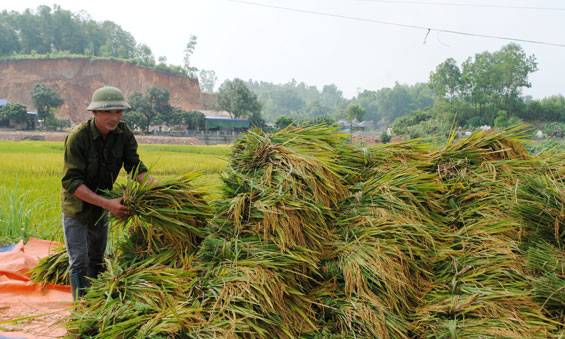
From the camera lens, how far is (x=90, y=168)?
249 cm

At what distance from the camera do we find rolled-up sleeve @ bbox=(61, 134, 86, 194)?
7.67 ft

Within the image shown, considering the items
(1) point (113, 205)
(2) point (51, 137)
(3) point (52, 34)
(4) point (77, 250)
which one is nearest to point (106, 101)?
(1) point (113, 205)

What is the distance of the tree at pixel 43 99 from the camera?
43588 mm

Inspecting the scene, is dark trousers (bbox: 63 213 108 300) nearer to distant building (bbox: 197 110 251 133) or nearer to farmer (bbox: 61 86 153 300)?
farmer (bbox: 61 86 153 300)

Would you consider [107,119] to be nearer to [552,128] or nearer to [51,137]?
[51,137]

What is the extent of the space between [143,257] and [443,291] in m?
1.79

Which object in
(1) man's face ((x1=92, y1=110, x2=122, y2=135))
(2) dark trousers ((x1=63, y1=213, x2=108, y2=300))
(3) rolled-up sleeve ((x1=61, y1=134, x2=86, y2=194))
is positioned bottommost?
(2) dark trousers ((x1=63, y1=213, x2=108, y2=300))

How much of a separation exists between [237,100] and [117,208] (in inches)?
2042

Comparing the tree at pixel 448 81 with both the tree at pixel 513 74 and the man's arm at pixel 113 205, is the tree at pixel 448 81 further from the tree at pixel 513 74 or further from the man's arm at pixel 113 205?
the man's arm at pixel 113 205

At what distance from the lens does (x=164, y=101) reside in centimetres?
4597

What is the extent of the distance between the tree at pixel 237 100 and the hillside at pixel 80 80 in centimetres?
955

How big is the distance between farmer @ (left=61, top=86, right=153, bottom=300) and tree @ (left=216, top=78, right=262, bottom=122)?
5020 centimetres

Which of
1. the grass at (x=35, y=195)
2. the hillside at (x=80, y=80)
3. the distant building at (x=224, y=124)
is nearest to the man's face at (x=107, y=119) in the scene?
the grass at (x=35, y=195)

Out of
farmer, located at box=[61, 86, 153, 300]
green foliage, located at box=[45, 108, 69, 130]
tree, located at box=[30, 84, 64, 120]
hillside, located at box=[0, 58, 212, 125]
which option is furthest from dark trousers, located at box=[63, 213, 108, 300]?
hillside, located at box=[0, 58, 212, 125]
